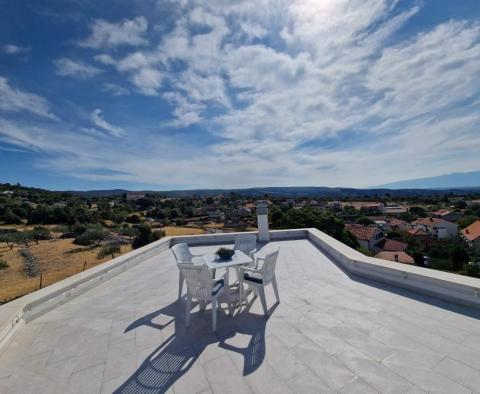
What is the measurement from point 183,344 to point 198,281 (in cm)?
60

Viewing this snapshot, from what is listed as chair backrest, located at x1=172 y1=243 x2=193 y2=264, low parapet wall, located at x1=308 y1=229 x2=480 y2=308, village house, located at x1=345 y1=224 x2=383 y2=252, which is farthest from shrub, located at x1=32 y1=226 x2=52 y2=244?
village house, located at x1=345 y1=224 x2=383 y2=252

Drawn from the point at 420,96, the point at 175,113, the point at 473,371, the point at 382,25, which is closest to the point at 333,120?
the point at 420,96

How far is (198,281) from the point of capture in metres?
2.73

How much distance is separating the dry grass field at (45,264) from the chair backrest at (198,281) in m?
9.41

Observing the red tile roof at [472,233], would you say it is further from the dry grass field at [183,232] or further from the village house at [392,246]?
the dry grass field at [183,232]

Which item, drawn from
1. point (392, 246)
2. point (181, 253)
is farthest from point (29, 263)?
point (392, 246)

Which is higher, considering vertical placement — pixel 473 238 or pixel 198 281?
pixel 198 281

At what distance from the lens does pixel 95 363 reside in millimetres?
2189

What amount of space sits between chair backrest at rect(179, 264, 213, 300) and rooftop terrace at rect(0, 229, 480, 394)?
1.21 ft

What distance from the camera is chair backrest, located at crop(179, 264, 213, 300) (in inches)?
105

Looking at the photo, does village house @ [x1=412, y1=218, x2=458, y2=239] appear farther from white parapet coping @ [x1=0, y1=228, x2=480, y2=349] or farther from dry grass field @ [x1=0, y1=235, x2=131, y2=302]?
dry grass field @ [x1=0, y1=235, x2=131, y2=302]

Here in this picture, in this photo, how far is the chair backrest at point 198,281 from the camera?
2.68 metres

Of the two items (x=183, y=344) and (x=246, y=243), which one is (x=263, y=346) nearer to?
(x=183, y=344)

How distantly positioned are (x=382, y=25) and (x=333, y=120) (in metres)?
4.55
